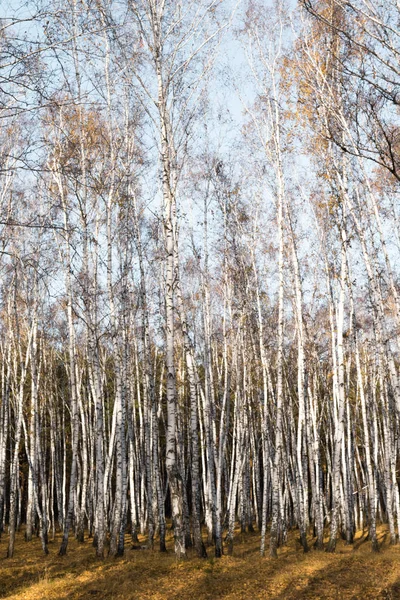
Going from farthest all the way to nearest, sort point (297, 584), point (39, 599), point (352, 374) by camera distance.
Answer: point (352, 374) → point (297, 584) → point (39, 599)

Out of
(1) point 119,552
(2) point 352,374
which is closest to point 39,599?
(1) point 119,552

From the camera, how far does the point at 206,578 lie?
7277 mm

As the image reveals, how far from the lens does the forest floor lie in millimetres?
6613

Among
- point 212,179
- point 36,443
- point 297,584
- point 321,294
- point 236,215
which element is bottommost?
point 297,584

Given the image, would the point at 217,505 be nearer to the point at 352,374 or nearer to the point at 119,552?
the point at 119,552

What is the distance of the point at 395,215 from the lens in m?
11.6

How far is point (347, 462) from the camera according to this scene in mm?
15195

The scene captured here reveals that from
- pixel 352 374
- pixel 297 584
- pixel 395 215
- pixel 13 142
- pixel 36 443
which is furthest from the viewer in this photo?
pixel 352 374

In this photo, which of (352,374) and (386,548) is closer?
(386,548)

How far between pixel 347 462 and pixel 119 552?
8183 millimetres

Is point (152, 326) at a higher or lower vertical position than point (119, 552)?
higher

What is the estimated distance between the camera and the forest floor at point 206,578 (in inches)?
260

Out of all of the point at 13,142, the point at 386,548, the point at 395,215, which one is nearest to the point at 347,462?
the point at 386,548

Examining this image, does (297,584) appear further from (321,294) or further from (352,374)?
(352,374)
